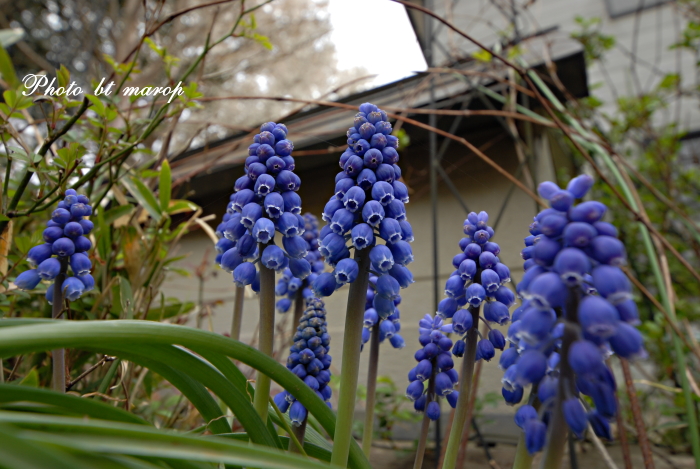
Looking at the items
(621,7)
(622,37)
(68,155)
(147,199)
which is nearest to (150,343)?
(68,155)

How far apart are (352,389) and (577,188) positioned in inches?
20.7

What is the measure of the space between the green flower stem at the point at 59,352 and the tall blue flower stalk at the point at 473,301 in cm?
87

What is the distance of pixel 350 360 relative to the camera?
2.90 feet

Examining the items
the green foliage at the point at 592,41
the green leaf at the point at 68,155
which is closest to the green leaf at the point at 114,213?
the green leaf at the point at 68,155

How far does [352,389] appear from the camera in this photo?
0.87 metres

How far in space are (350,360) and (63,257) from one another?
847 millimetres

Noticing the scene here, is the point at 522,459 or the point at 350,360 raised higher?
the point at 350,360

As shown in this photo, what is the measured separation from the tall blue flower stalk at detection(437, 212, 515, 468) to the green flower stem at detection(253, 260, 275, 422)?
1.27 feet

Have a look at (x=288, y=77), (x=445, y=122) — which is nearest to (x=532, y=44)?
(x=445, y=122)

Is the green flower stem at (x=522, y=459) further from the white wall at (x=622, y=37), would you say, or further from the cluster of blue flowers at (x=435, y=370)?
the white wall at (x=622, y=37)

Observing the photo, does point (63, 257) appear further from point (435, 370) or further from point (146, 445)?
point (435, 370)

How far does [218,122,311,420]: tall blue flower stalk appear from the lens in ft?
3.23

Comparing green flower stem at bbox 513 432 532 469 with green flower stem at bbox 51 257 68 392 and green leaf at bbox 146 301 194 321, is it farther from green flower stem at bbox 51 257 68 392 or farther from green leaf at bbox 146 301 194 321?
green leaf at bbox 146 301 194 321

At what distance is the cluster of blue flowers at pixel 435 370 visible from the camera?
1125 mm
